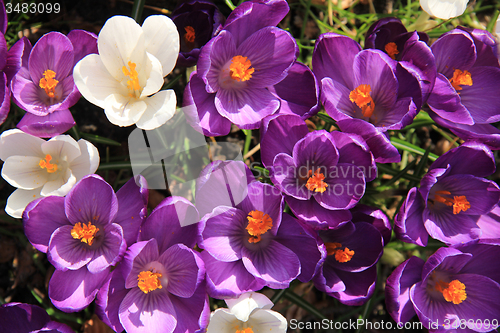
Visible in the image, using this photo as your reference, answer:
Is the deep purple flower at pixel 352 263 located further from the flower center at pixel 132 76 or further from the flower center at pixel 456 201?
the flower center at pixel 132 76

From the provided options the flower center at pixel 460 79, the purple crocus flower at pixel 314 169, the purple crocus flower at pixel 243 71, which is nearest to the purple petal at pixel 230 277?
the purple crocus flower at pixel 314 169

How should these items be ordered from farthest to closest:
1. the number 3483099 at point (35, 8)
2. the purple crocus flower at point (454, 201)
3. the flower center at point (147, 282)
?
1. the number 3483099 at point (35, 8)
2. the purple crocus flower at point (454, 201)
3. the flower center at point (147, 282)

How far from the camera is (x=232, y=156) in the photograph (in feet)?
7.43

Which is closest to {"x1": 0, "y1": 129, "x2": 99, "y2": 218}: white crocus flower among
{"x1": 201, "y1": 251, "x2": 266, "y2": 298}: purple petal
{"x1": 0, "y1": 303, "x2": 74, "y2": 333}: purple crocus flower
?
{"x1": 0, "y1": 303, "x2": 74, "y2": 333}: purple crocus flower

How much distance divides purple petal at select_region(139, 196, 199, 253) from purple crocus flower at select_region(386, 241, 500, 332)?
0.93 m

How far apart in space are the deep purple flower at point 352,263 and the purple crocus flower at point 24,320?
1203 mm

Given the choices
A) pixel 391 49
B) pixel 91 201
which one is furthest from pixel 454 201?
pixel 91 201

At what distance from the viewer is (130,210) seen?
65.5 inches

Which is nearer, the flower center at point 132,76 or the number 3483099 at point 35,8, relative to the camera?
the flower center at point 132,76

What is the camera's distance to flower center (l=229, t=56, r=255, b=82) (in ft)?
5.64

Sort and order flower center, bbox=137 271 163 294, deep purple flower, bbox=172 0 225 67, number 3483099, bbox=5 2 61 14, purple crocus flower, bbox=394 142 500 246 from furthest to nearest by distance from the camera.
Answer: number 3483099, bbox=5 2 61 14, deep purple flower, bbox=172 0 225 67, purple crocus flower, bbox=394 142 500 246, flower center, bbox=137 271 163 294

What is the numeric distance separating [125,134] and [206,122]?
31.2 inches

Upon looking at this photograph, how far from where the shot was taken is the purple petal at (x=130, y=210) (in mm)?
1645

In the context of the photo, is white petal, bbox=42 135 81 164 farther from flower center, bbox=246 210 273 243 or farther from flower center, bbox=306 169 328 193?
flower center, bbox=306 169 328 193
